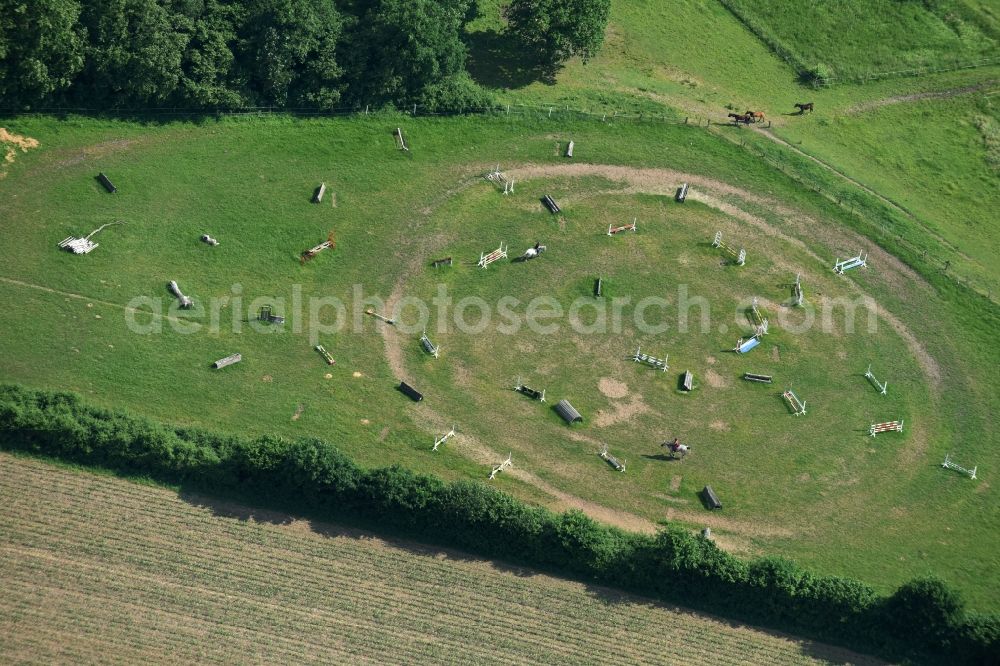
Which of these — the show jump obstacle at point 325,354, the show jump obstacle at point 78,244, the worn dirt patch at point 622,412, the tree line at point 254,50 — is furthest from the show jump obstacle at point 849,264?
the show jump obstacle at point 78,244

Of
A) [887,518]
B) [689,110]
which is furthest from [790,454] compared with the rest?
[689,110]

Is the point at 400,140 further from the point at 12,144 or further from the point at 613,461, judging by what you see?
the point at 613,461

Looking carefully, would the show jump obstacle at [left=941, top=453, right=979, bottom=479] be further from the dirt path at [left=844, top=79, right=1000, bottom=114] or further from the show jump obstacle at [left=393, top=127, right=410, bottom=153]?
the show jump obstacle at [left=393, top=127, right=410, bottom=153]

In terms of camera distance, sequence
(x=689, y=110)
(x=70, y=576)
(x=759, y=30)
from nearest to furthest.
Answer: (x=70, y=576), (x=689, y=110), (x=759, y=30)

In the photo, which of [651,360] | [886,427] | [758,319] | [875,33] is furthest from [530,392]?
[875,33]

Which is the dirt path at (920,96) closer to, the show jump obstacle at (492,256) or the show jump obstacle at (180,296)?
the show jump obstacle at (492,256)

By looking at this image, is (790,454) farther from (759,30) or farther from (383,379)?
(759,30)
